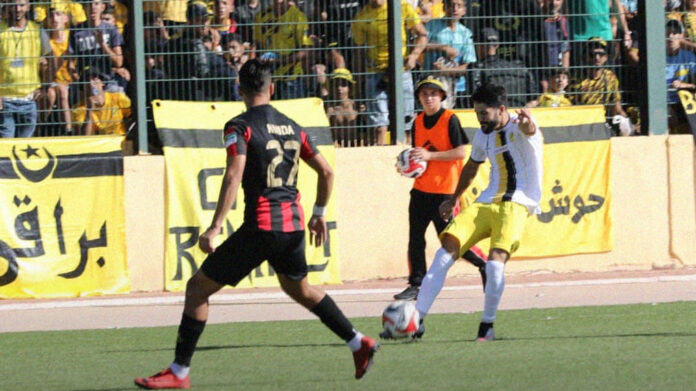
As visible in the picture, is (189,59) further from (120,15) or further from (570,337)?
(570,337)

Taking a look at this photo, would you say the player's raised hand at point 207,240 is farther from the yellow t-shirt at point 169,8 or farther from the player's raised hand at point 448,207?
the yellow t-shirt at point 169,8

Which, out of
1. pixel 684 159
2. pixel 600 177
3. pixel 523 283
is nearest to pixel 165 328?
pixel 523 283

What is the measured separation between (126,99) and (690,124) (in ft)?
21.6

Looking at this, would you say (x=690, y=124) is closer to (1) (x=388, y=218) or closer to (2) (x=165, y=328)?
(1) (x=388, y=218)

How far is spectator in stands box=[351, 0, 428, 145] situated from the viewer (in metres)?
14.4

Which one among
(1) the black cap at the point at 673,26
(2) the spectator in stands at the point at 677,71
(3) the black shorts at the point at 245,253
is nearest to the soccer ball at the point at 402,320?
(3) the black shorts at the point at 245,253

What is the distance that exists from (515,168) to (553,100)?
5917 mm

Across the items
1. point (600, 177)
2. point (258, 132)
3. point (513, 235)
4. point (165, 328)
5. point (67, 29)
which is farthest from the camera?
point (600, 177)

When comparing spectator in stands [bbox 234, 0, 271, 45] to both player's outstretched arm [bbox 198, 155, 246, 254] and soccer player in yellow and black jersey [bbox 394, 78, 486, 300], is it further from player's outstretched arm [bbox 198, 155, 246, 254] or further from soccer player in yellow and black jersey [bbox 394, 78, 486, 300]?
player's outstretched arm [bbox 198, 155, 246, 254]

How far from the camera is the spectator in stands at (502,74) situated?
567 inches

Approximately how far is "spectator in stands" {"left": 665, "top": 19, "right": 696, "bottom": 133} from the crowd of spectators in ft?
0.05

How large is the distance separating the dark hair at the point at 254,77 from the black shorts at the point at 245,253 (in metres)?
0.80

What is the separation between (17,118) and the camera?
527 inches

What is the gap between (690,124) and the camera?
49.4 ft
